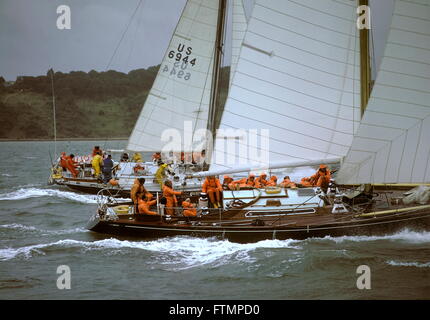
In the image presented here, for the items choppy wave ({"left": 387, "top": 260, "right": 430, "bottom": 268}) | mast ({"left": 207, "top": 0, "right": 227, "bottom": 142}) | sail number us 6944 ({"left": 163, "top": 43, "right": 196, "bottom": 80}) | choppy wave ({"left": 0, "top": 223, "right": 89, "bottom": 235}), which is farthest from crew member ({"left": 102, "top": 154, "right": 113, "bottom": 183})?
choppy wave ({"left": 387, "top": 260, "right": 430, "bottom": 268})

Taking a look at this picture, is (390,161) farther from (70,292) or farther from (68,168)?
(68,168)

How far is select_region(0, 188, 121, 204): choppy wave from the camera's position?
85.8 ft

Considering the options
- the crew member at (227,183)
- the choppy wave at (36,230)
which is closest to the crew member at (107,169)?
the choppy wave at (36,230)

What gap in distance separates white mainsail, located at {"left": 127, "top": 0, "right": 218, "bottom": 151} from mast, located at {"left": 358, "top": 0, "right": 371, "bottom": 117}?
30.2 feet

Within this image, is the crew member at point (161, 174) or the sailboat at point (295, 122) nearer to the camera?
the sailboat at point (295, 122)

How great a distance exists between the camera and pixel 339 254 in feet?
A: 47.2

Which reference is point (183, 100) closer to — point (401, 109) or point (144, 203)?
point (144, 203)

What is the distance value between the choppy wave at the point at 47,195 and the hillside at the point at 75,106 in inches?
4509

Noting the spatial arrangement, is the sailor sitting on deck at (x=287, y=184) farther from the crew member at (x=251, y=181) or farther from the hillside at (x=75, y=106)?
the hillside at (x=75, y=106)

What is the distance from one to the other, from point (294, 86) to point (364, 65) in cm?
184

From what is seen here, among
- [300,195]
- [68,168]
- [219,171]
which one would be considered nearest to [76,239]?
[219,171]

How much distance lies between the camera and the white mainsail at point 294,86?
15398mm
